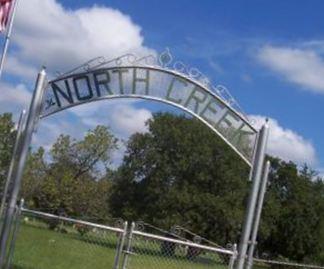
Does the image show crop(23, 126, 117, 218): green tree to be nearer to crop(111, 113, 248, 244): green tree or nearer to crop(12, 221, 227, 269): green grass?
crop(111, 113, 248, 244): green tree

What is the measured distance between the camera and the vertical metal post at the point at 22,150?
447 inches

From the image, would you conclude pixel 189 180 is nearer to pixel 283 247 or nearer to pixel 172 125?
pixel 172 125

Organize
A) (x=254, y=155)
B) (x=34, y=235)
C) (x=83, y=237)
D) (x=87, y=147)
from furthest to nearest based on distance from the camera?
(x=87, y=147)
(x=34, y=235)
(x=83, y=237)
(x=254, y=155)

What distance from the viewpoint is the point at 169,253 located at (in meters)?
17.3

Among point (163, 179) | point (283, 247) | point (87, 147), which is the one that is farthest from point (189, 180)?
point (87, 147)

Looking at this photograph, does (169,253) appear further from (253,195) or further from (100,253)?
(100,253)

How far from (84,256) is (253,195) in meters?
16.7

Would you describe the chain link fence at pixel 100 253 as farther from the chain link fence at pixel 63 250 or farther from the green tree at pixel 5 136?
the green tree at pixel 5 136

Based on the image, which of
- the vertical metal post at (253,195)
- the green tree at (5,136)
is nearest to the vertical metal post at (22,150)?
the vertical metal post at (253,195)

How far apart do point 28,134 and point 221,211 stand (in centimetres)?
4744

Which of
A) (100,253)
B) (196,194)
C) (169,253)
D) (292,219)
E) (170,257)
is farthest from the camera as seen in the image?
(292,219)

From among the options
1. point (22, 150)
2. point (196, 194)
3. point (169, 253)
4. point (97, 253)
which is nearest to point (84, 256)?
point (97, 253)

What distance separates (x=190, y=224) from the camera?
57844 millimetres

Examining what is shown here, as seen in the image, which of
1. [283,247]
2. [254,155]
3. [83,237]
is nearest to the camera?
[254,155]
